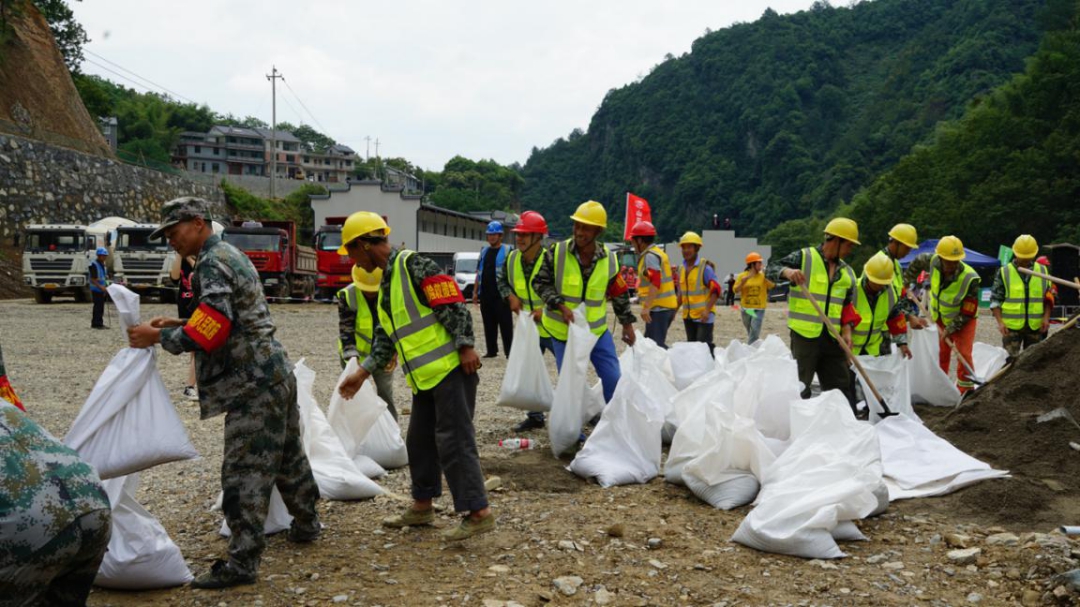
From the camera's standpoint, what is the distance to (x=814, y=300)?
565cm

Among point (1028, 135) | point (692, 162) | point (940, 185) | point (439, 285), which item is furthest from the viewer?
point (692, 162)

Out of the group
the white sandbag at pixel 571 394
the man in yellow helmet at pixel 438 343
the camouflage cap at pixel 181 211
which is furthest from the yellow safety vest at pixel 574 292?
the camouflage cap at pixel 181 211

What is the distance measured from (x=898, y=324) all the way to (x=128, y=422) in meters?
5.09

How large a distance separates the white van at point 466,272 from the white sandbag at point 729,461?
2085 centimetres

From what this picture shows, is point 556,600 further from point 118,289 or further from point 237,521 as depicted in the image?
point 118,289

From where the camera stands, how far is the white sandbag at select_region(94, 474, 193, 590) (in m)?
3.27

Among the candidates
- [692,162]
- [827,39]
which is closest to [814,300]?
[692,162]

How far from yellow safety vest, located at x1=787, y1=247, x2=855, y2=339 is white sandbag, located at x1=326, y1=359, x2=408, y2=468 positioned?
2.70 metres

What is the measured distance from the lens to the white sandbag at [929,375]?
710cm

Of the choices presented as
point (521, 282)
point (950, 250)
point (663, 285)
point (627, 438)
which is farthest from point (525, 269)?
point (950, 250)

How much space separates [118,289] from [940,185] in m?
44.9

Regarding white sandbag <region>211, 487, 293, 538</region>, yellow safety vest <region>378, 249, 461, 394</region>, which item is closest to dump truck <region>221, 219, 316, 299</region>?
white sandbag <region>211, 487, 293, 538</region>

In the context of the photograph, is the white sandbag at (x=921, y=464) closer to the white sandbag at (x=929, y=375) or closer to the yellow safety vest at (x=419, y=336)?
the white sandbag at (x=929, y=375)

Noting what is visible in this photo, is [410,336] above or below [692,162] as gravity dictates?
below
